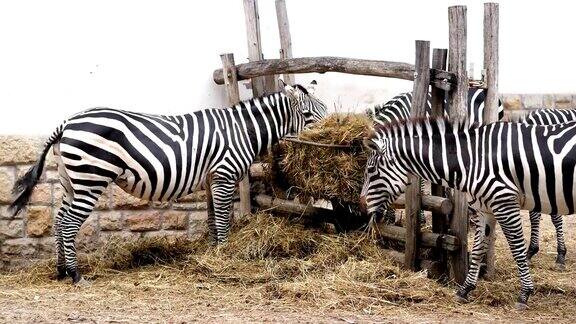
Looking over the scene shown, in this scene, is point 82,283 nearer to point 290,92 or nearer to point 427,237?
point 290,92

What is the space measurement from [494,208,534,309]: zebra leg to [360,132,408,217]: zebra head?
838 millimetres

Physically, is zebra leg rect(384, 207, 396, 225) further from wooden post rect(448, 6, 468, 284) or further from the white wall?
the white wall

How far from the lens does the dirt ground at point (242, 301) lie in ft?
21.7

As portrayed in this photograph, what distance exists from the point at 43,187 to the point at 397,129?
3.58 metres

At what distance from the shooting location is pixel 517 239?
697 cm

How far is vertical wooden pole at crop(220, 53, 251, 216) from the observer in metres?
9.18

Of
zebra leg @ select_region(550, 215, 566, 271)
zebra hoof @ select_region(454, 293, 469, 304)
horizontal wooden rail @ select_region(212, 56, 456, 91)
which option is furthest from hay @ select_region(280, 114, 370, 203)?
zebra leg @ select_region(550, 215, 566, 271)

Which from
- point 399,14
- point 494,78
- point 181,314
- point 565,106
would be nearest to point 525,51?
point 565,106

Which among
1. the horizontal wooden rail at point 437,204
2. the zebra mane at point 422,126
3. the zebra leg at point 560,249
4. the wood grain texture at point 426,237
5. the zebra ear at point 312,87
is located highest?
the zebra ear at point 312,87

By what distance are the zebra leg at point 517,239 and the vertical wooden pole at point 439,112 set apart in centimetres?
75

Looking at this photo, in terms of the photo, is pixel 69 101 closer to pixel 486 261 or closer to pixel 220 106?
pixel 220 106

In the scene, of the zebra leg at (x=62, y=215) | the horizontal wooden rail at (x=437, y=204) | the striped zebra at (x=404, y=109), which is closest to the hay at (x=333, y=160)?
the horizontal wooden rail at (x=437, y=204)

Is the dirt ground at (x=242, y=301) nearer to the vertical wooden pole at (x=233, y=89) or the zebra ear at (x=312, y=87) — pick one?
the vertical wooden pole at (x=233, y=89)

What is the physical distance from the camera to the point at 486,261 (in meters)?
7.79
